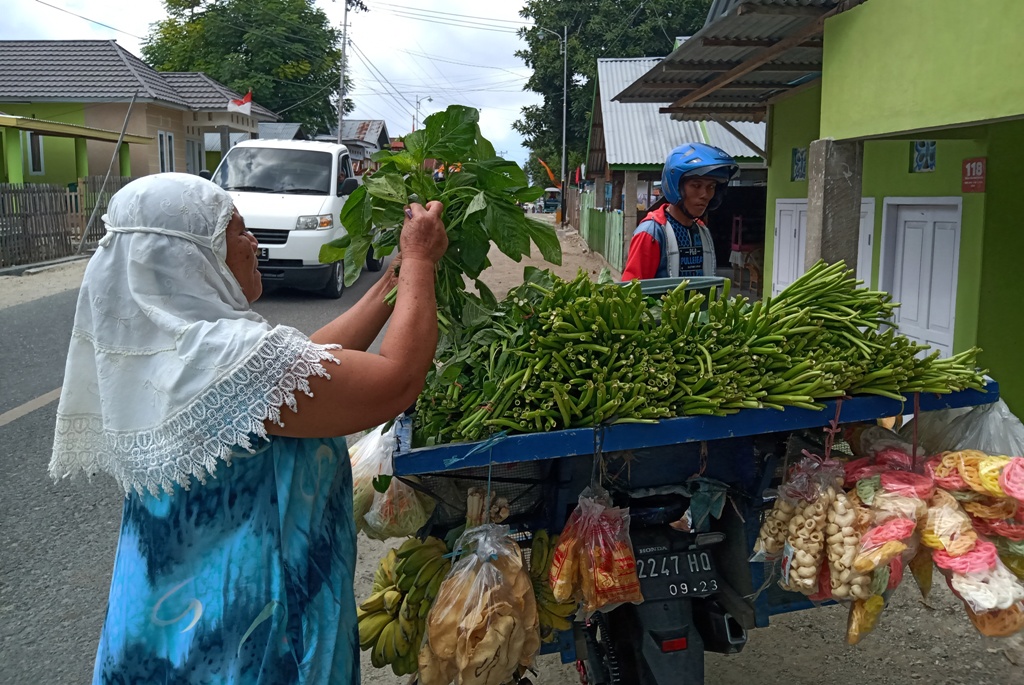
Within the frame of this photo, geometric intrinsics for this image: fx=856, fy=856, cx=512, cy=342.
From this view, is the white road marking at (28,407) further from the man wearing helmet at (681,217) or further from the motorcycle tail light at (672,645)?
the motorcycle tail light at (672,645)

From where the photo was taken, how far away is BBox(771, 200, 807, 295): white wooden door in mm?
10992

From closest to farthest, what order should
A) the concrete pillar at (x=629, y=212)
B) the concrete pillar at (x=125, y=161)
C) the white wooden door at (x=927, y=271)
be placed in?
the white wooden door at (x=927, y=271), the concrete pillar at (x=629, y=212), the concrete pillar at (x=125, y=161)

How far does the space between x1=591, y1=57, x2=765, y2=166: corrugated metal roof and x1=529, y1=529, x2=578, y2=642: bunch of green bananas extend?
17.2 metres

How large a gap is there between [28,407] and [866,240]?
809cm

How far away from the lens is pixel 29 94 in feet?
90.0

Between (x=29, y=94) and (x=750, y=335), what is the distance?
1209 inches

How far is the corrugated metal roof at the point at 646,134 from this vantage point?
64.5 feet

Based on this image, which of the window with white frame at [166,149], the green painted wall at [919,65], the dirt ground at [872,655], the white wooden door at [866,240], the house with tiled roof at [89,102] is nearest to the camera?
A: the dirt ground at [872,655]

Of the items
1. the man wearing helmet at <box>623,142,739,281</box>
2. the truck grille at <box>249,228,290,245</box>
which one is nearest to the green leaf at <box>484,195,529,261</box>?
the man wearing helmet at <box>623,142,739,281</box>

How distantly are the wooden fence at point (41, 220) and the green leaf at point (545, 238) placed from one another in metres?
16.4

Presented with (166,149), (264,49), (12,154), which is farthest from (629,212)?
(264,49)

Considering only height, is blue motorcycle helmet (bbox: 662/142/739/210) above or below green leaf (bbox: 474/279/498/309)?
above

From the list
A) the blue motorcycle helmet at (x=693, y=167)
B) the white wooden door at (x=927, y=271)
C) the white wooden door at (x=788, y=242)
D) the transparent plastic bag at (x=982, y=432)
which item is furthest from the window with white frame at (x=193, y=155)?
the transparent plastic bag at (x=982, y=432)

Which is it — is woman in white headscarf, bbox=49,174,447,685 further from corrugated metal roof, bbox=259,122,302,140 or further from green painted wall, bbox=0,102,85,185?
corrugated metal roof, bbox=259,122,302,140
